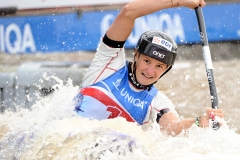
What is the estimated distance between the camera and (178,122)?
390cm

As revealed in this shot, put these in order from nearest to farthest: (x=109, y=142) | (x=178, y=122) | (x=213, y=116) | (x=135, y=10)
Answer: (x=109, y=142), (x=213, y=116), (x=135, y=10), (x=178, y=122)

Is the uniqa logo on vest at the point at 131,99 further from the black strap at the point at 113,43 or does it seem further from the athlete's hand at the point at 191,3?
the athlete's hand at the point at 191,3

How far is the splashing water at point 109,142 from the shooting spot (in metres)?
3.12

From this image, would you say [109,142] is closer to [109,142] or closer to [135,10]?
[109,142]

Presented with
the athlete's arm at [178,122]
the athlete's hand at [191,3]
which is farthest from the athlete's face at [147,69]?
the athlete's hand at [191,3]

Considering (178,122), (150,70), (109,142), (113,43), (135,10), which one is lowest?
(178,122)

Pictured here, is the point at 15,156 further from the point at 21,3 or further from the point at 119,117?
the point at 21,3

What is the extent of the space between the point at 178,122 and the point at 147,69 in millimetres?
437

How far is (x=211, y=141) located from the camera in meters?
3.46

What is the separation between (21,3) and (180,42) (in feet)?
7.27

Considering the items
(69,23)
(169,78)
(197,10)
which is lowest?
(169,78)

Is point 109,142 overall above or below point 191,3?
below

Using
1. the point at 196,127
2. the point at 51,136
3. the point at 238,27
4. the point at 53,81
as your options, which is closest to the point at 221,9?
the point at 238,27

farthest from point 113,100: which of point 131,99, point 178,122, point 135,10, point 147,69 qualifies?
point 135,10
